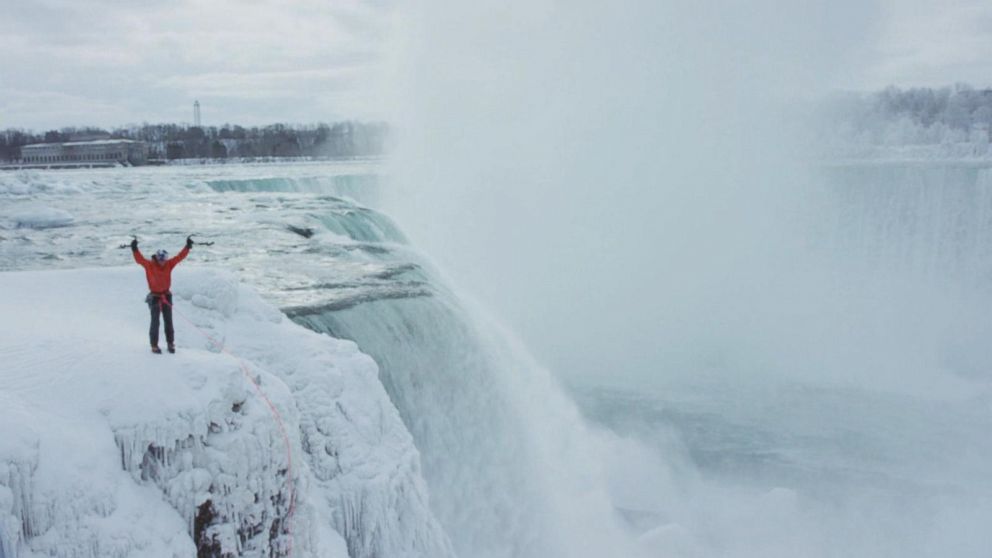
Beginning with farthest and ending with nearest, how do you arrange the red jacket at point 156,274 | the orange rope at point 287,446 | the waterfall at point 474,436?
the waterfall at point 474,436 < the red jacket at point 156,274 < the orange rope at point 287,446

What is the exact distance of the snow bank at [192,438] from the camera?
4.37 m

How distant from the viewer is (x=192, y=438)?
194 inches

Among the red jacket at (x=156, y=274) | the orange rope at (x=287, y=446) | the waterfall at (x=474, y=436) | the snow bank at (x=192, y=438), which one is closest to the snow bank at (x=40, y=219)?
the waterfall at (x=474, y=436)

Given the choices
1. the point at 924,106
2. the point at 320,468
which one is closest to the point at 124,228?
the point at 320,468

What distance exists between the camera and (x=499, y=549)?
904cm

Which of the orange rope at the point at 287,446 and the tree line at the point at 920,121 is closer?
the orange rope at the point at 287,446

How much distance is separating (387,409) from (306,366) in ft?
2.57

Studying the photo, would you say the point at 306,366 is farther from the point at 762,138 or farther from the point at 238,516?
the point at 762,138

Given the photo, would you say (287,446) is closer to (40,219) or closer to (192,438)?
(192,438)

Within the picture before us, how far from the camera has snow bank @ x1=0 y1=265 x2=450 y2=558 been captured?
437cm

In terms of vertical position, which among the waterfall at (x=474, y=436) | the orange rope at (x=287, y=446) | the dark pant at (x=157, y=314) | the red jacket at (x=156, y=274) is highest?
the red jacket at (x=156, y=274)

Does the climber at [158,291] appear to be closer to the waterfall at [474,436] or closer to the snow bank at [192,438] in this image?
the snow bank at [192,438]

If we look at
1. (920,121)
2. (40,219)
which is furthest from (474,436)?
(920,121)

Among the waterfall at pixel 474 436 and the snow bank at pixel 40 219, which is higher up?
the snow bank at pixel 40 219
